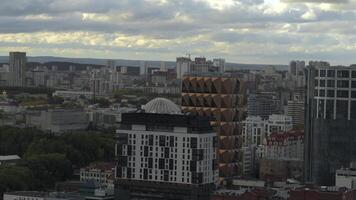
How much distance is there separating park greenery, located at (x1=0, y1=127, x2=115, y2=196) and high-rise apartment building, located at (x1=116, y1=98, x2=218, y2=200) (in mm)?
→ 11317

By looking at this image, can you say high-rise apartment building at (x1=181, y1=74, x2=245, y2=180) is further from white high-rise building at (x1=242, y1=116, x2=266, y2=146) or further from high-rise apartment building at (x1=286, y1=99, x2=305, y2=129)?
high-rise apartment building at (x1=286, y1=99, x2=305, y2=129)

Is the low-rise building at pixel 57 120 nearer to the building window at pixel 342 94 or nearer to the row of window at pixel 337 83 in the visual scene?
the row of window at pixel 337 83

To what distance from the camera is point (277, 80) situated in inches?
6284

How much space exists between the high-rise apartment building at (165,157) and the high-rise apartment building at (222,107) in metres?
12.7

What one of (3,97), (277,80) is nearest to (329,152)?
(3,97)

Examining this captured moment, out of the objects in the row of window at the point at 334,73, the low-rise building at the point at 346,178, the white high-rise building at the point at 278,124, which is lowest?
the low-rise building at the point at 346,178

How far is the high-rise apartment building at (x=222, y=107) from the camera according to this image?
52562mm

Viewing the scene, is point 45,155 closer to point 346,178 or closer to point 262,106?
point 346,178

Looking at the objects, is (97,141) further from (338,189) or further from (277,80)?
(277,80)

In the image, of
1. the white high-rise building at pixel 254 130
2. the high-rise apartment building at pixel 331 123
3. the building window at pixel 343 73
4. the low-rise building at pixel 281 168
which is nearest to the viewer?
the high-rise apartment building at pixel 331 123

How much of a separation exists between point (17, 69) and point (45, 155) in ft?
422

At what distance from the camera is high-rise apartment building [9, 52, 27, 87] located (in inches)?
7087

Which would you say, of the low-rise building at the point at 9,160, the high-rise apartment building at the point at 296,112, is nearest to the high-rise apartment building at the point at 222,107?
the low-rise building at the point at 9,160

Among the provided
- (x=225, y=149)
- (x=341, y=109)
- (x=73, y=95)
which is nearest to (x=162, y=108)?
(x=225, y=149)
